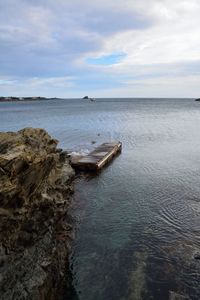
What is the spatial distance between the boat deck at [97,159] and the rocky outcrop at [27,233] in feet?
44.8

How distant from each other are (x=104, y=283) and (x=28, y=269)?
3.35 metres

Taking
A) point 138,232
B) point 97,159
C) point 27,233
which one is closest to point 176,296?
point 138,232

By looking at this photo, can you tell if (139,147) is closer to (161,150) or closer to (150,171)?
(161,150)

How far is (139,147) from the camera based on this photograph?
41562mm

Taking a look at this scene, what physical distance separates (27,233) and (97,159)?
1882cm

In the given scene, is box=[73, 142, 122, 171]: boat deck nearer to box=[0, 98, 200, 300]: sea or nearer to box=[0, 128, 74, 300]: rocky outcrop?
box=[0, 98, 200, 300]: sea

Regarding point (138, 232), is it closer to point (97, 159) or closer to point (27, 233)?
point (27, 233)

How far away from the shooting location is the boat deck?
29.7 m

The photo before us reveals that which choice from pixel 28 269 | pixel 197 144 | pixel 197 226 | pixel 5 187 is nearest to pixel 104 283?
pixel 28 269

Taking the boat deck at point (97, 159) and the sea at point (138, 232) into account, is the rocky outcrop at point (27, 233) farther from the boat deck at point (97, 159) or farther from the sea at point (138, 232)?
the boat deck at point (97, 159)

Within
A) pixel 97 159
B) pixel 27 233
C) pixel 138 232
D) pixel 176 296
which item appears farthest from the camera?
pixel 97 159

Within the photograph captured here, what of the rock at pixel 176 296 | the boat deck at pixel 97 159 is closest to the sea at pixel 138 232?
the rock at pixel 176 296

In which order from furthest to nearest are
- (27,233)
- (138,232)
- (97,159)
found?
(97,159) < (138,232) < (27,233)

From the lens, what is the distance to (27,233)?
13.2 metres
